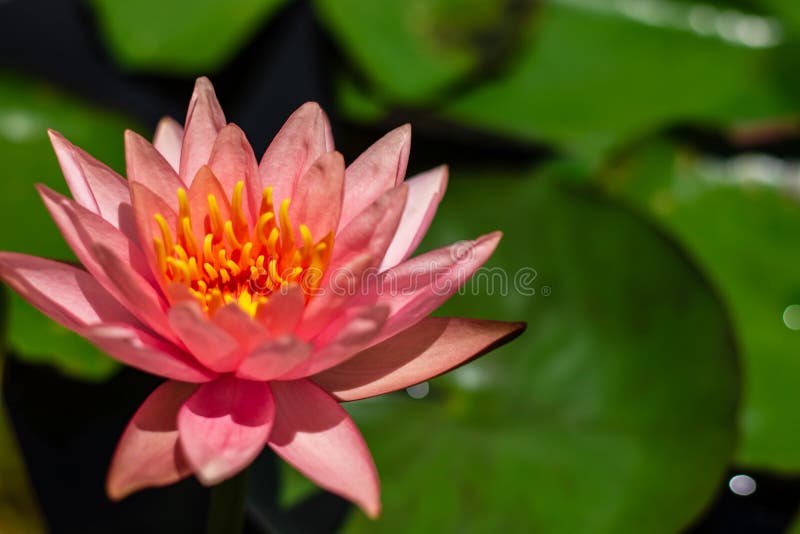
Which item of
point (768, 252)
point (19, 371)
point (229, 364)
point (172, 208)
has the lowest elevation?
point (768, 252)

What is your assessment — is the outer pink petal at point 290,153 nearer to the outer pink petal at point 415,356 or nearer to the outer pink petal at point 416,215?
the outer pink petal at point 416,215

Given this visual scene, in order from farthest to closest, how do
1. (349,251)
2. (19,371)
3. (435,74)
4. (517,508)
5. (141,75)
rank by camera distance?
(141,75) → (435,74) → (19,371) → (517,508) → (349,251)

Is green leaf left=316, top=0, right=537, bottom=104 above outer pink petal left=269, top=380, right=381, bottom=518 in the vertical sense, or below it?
below

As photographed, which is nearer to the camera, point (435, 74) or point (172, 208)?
point (172, 208)

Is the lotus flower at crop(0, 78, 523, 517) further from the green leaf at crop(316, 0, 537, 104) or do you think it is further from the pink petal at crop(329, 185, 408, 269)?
the green leaf at crop(316, 0, 537, 104)

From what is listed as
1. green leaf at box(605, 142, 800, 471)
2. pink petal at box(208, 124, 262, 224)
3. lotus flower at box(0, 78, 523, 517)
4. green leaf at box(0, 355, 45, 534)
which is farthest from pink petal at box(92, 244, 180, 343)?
green leaf at box(605, 142, 800, 471)

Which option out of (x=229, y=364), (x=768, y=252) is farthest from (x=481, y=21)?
(x=229, y=364)

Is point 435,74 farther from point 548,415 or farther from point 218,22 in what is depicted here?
point 548,415

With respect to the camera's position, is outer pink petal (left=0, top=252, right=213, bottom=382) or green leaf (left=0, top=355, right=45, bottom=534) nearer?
outer pink petal (left=0, top=252, right=213, bottom=382)
